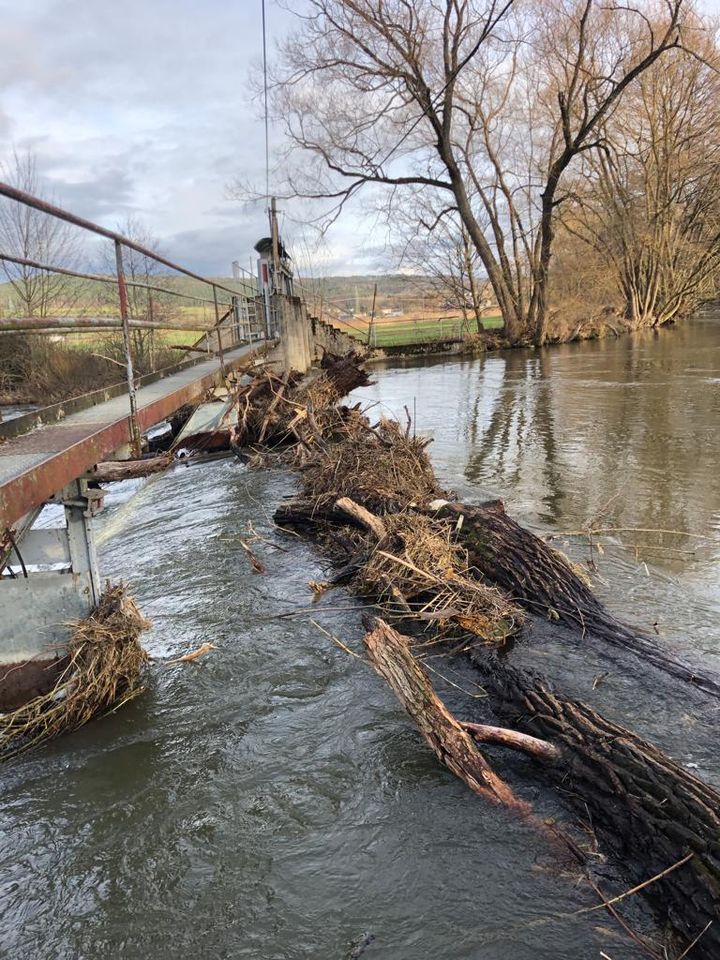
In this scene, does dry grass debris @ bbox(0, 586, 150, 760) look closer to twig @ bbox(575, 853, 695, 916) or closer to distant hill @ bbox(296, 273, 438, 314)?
twig @ bbox(575, 853, 695, 916)

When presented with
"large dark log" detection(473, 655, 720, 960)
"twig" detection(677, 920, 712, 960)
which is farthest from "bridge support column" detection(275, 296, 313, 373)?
"twig" detection(677, 920, 712, 960)

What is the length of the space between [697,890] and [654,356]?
2333 cm

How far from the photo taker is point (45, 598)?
156 inches

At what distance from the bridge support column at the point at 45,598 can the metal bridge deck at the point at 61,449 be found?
269mm

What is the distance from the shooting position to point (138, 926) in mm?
2633

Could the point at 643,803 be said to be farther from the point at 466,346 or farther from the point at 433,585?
the point at 466,346

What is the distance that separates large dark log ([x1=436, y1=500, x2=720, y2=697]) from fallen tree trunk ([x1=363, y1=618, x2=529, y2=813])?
4.75 feet

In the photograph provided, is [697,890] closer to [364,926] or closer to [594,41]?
[364,926]

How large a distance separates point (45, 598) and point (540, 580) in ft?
10.9

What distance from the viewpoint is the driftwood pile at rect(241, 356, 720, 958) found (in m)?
2.53

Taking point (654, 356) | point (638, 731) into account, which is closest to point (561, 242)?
point (654, 356)

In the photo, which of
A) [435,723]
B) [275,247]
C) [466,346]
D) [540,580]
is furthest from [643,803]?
[466,346]

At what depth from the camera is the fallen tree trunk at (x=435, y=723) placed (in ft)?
10.2

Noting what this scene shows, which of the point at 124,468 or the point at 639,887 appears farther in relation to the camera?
the point at 124,468
